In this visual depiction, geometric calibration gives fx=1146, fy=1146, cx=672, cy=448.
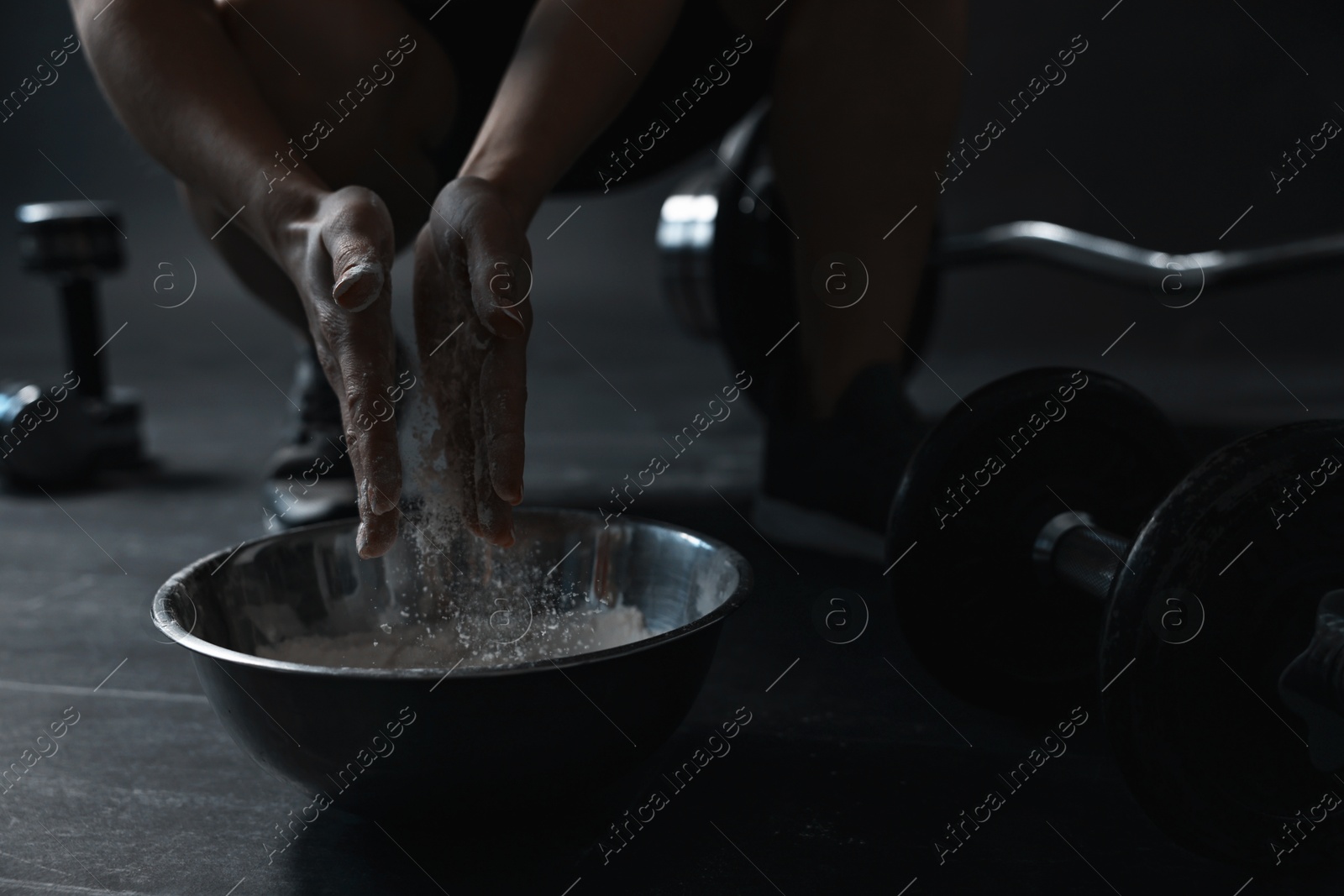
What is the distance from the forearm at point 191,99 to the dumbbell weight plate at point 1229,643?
502mm

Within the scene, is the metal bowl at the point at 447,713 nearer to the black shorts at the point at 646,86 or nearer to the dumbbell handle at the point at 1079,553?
the dumbbell handle at the point at 1079,553

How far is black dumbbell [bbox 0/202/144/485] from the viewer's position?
1484mm

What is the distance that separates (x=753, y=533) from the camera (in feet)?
3.92

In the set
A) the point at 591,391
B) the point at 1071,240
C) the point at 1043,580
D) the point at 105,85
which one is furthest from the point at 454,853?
A: the point at 591,391

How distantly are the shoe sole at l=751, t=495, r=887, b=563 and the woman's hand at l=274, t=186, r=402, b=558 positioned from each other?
0.55m

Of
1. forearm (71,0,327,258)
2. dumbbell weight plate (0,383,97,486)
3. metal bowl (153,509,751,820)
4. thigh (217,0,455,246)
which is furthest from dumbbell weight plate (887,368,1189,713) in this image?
dumbbell weight plate (0,383,97,486)

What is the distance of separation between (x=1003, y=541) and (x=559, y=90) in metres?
0.40

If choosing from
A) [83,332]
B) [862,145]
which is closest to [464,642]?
[862,145]

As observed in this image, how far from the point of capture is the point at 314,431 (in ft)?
4.19

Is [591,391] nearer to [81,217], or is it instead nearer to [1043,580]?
[81,217]

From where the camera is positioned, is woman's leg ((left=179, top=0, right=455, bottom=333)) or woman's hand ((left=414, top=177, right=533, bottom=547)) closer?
woman's hand ((left=414, top=177, right=533, bottom=547))

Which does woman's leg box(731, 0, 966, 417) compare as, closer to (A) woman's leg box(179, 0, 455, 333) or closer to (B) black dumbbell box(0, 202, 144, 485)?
(A) woman's leg box(179, 0, 455, 333)

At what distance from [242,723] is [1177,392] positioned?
1.87m

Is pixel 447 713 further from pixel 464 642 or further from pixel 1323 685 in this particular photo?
pixel 1323 685
